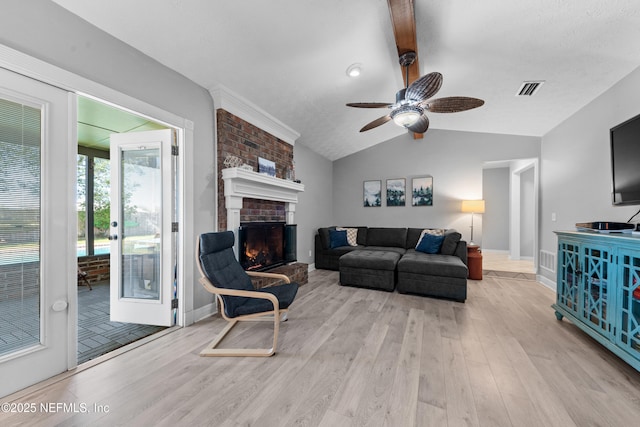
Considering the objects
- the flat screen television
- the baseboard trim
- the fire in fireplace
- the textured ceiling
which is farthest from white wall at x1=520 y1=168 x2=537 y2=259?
the fire in fireplace

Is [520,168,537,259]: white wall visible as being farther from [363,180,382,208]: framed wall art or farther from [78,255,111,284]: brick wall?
[78,255,111,284]: brick wall

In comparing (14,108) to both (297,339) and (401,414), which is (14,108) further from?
(401,414)

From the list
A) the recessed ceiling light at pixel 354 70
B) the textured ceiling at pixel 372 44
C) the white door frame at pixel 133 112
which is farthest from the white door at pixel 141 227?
the recessed ceiling light at pixel 354 70

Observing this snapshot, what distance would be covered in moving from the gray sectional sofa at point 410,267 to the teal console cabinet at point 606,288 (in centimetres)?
103

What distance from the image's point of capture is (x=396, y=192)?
221 inches

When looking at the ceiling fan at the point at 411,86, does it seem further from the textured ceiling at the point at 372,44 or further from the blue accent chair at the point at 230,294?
the blue accent chair at the point at 230,294

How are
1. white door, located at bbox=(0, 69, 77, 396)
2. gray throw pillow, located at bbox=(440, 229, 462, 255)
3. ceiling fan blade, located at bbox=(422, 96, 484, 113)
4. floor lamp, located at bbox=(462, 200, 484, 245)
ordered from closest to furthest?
white door, located at bbox=(0, 69, 77, 396) < ceiling fan blade, located at bbox=(422, 96, 484, 113) < gray throw pillow, located at bbox=(440, 229, 462, 255) < floor lamp, located at bbox=(462, 200, 484, 245)

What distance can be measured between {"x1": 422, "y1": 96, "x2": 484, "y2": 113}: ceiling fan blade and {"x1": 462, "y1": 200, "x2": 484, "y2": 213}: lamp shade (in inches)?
109

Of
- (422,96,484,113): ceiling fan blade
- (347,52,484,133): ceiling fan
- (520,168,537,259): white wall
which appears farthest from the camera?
(520,168,537,259): white wall

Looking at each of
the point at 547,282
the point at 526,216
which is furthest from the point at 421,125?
the point at 526,216

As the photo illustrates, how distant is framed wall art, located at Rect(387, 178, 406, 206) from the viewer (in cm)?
556

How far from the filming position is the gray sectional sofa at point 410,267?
325 centimetres

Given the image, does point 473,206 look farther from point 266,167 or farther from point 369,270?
point 266,167

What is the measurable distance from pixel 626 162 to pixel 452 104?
151 cm
